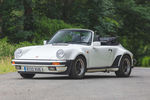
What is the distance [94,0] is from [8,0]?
282 inches

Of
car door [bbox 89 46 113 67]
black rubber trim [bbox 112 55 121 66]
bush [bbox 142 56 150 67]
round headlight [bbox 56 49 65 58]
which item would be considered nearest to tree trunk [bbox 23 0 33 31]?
bush [bbox 142 56 150 67]

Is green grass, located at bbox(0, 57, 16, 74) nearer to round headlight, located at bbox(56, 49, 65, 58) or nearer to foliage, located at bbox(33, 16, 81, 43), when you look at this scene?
round headlight, located at bbox(56, 49, 65, 58)

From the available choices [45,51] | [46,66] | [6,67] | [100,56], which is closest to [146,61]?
[6,67]

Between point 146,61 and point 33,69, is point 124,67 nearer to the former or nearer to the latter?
point 33,69

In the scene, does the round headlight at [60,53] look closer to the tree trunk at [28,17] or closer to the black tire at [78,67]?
the black tire at [78,67]

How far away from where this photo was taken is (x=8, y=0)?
32188 millimetres

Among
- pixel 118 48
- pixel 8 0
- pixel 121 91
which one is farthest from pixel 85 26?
pixel 121 91

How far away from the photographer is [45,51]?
14289 mm

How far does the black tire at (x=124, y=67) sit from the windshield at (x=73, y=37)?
168cm

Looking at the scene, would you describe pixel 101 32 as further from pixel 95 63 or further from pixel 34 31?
pixel 95 63

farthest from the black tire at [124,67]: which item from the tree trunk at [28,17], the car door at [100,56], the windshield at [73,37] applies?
the tree trunk at [28,17]

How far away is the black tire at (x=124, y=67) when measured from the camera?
1650 centimetres

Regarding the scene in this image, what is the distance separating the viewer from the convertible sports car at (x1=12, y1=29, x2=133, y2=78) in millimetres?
13953

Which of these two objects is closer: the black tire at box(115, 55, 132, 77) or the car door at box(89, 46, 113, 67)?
the car door at box(89, 46, 113, 67)
